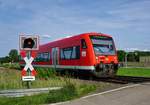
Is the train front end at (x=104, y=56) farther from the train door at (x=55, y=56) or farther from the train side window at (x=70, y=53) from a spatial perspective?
the train door at (x=55, y=56)

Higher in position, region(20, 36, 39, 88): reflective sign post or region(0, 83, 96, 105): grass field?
region(20, 36, 39, 88): reflective sign post

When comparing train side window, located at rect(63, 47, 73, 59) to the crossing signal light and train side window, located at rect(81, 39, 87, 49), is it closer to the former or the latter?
→ train side window, located at rect(81, 39, 87, 49)

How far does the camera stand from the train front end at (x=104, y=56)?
939 inches

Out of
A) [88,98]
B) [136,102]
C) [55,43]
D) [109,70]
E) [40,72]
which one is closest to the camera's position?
[136,102]

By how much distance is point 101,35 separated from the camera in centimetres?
2569

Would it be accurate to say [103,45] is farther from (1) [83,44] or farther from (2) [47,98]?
(2) [47,98]

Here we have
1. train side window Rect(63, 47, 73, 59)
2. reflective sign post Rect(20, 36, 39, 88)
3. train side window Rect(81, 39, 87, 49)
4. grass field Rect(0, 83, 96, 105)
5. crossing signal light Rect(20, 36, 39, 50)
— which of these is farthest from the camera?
train side window Rect(63, 47, 73, 59)

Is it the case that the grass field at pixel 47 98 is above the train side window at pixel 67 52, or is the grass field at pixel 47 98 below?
below

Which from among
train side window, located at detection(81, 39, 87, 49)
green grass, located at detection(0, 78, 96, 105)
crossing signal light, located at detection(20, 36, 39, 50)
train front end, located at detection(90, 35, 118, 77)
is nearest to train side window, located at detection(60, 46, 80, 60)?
train side window, located at detection(81, 39, 87, 49)

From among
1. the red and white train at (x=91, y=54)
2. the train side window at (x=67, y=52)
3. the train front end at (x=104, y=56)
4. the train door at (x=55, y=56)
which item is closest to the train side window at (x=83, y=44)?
the red and white train at (x=91, y=54)

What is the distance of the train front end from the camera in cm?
2386

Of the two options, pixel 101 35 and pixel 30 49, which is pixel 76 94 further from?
pixel 101 35

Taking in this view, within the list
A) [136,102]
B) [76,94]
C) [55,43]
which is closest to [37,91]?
[76,94]

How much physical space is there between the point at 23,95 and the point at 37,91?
0.63m
